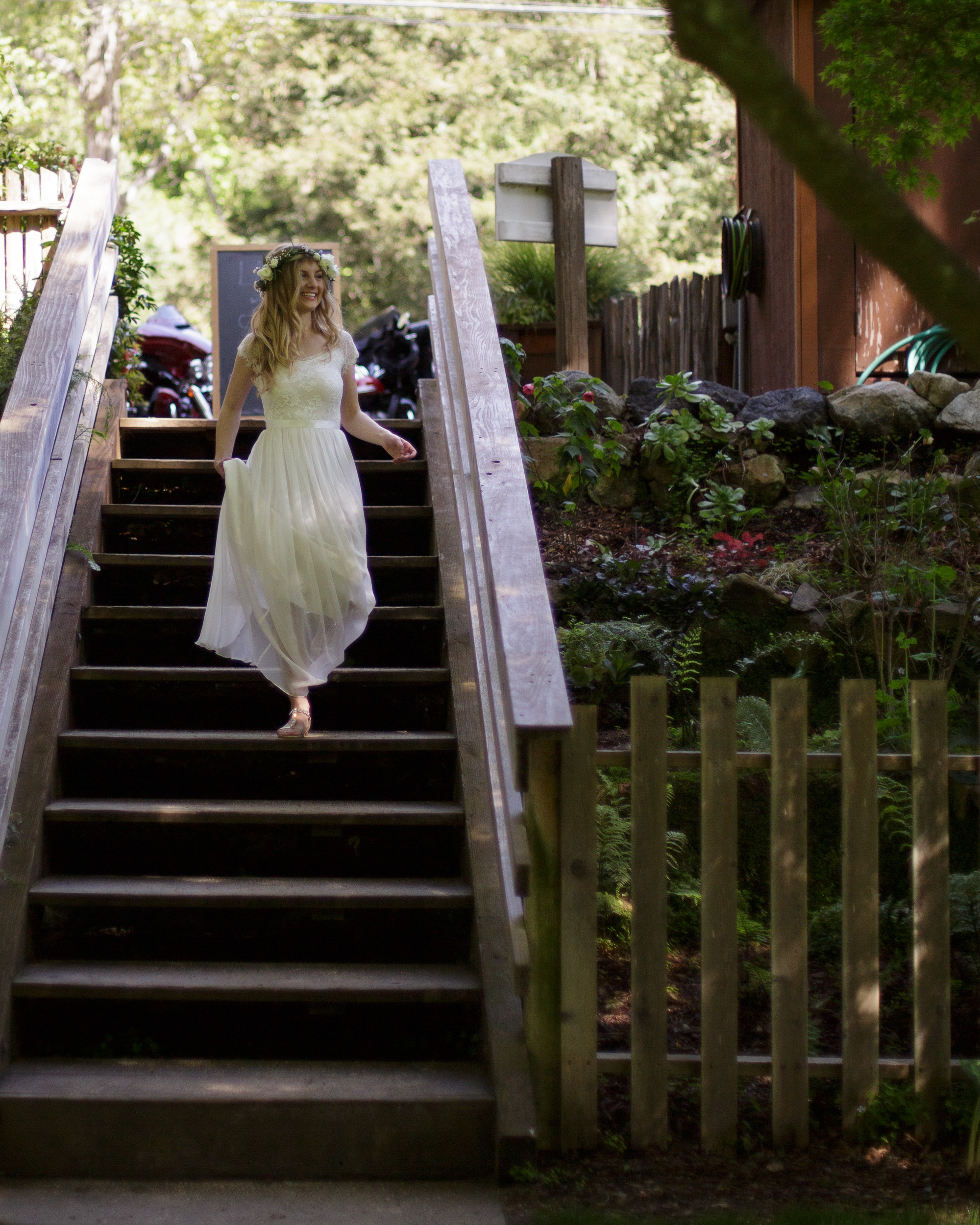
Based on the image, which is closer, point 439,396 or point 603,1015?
point 603,1015

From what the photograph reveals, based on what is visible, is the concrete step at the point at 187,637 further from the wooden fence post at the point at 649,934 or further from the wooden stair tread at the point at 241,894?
the wooden fence post at the point at 649,934

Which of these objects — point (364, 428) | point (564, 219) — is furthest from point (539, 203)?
point (364, 428)

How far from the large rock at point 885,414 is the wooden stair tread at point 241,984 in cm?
436

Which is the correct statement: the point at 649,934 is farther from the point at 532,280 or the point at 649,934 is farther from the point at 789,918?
the point at 532,280

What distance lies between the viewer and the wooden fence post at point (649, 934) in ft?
9.75

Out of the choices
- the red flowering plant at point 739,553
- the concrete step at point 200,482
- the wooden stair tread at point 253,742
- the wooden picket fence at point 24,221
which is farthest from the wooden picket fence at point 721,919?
the wooden picket fence at point 24,221

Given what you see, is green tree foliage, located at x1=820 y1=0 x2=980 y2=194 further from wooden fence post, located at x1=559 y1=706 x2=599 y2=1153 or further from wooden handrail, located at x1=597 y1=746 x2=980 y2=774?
wooden fence post, located at x1=559 y1=706 x2=599 y2=1153

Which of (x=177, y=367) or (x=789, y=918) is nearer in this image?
(x=789, y=918)

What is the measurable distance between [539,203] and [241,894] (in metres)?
5.05

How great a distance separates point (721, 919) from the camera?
3.00m

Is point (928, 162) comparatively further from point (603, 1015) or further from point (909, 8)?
point (603, 1015)

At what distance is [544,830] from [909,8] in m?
2.51

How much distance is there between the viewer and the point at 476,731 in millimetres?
4020

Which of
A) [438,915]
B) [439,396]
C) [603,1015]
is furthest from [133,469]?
[603,1015]
